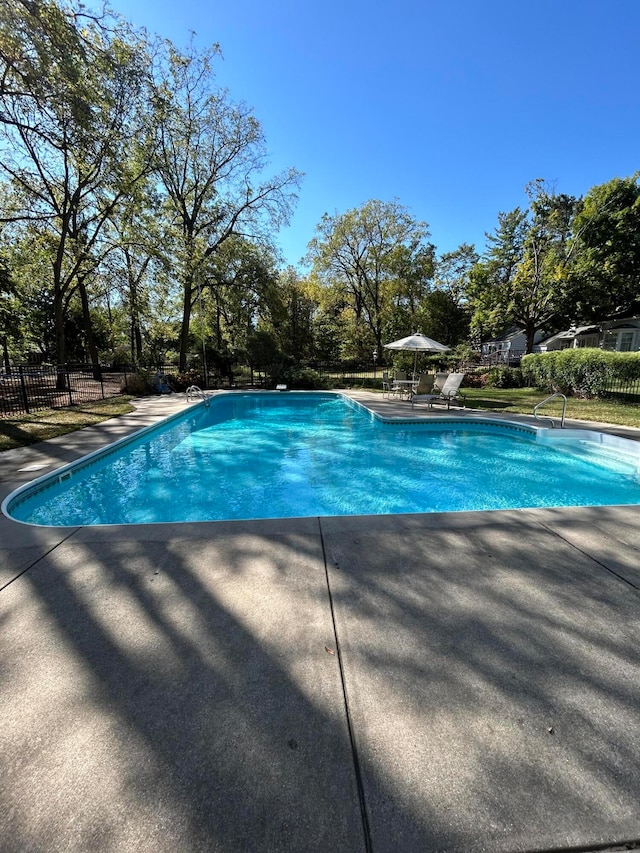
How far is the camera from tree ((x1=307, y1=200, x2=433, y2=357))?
26141 mm

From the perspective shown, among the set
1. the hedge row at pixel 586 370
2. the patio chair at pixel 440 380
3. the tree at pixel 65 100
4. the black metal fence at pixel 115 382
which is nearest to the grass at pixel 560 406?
the hedge row at pixel 586 370

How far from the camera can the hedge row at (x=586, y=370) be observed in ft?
39.2

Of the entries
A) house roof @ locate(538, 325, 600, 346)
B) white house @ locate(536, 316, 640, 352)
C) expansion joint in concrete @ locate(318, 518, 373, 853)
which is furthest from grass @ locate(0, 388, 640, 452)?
house roof @ locate(538, 325, 600, 346)

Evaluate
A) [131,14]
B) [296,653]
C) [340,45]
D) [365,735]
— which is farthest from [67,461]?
[340,45]

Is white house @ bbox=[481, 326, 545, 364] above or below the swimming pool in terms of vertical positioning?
above

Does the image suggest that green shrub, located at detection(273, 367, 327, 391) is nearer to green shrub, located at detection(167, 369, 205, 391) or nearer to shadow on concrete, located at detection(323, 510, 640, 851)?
green shrub, located at detection(167, 369, 205, 391)

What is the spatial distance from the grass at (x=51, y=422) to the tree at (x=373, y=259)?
19772mm

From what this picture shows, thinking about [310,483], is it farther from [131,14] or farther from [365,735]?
[131,14]

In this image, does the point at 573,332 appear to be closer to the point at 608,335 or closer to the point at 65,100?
the point at 608,335

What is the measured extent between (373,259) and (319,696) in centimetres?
2934

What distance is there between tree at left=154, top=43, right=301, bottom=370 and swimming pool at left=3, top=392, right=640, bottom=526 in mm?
11409

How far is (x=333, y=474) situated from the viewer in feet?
21.0

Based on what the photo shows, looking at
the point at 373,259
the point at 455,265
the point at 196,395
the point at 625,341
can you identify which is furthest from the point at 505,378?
the point at 455,265

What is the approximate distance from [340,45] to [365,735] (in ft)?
48.5
